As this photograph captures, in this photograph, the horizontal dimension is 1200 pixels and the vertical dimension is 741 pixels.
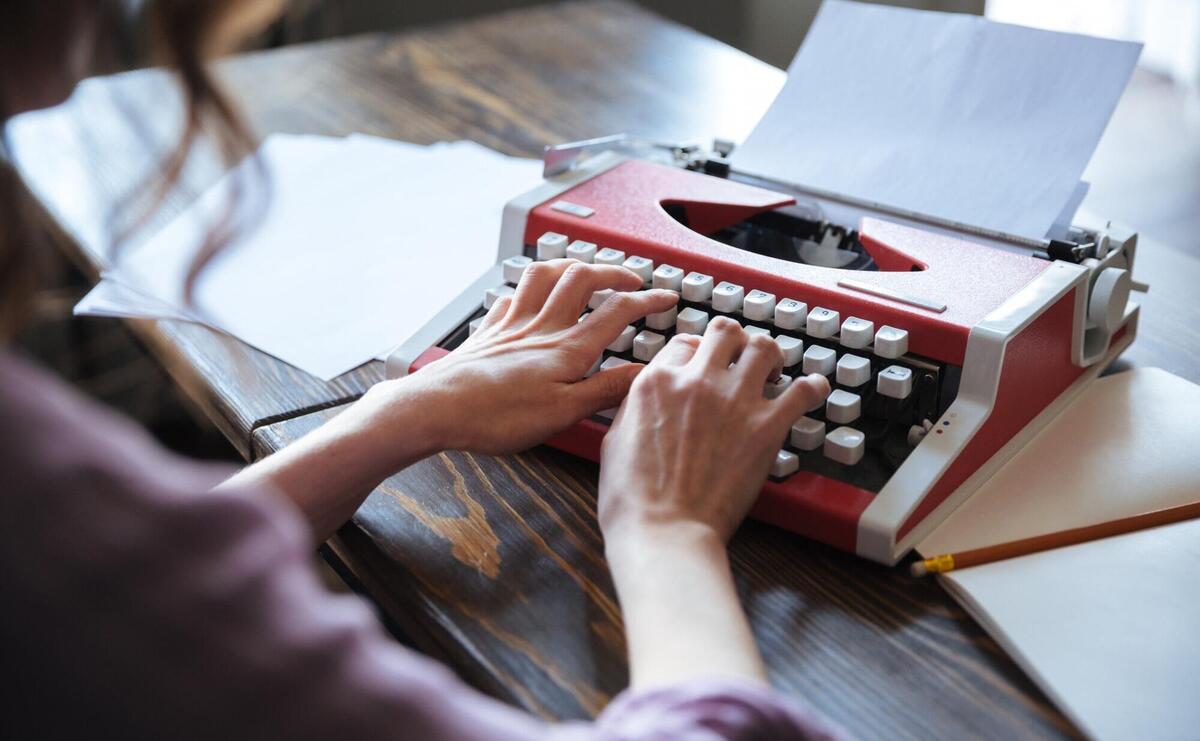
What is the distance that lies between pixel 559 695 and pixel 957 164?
64cm

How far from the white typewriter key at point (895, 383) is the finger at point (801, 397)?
0.04 m

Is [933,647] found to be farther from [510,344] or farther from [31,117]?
[31,117]

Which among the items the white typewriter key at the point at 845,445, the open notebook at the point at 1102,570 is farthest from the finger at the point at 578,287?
the open notebook at the point at 1102,570

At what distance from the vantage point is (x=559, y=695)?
70cm

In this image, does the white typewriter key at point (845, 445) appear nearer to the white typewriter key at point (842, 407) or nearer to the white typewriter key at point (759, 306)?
the white typewriter key at point (842, 407)

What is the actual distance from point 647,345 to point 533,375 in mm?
106

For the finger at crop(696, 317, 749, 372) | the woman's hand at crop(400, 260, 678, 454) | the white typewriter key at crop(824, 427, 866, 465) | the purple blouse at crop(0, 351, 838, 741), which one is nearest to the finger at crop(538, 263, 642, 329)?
the woman's hand at crop(400, 260, 678, 454)

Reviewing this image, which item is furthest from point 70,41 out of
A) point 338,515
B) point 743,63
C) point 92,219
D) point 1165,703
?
point 743,63

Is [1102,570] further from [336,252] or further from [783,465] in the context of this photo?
[336,252]

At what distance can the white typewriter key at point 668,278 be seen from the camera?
965 mm

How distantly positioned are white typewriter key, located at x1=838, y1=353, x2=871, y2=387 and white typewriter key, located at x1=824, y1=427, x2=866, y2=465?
0.12 feet

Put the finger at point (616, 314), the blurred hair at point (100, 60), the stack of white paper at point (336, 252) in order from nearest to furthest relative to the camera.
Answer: the blurred hair at point (100, 60) → the finger at point (616, 314) → the stack of white paper at point (336, 252)

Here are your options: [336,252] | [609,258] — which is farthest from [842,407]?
[336,252]

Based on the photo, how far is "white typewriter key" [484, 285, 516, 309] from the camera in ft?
3.36
